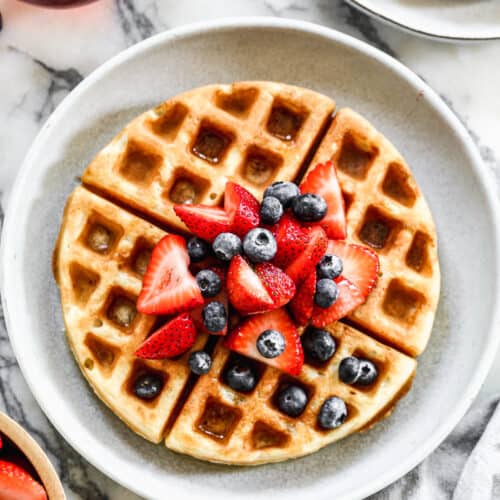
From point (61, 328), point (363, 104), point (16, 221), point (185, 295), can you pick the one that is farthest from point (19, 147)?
point (363, 104)

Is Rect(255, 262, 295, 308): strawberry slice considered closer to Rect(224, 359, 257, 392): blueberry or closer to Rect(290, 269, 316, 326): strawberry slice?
Rect(290, 269, 316, 326): strawberry slice

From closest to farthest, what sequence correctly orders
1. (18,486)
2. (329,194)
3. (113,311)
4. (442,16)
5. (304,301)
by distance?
(18,486), (304,301), (329,194), (113,311), (442,16)

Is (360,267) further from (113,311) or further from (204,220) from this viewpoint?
(113,311)

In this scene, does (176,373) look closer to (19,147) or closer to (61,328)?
(61,328)

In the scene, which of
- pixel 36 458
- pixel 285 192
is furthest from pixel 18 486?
pixel 285 192

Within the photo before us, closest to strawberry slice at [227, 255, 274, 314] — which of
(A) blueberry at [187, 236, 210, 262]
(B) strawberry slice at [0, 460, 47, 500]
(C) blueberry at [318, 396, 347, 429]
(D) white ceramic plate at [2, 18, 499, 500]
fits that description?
(A) blueberry at [187, 236, 210, 262]

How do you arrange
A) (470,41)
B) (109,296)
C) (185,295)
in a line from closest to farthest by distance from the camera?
(185,295), (109,296), (470,41)
